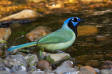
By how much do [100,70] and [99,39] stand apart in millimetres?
1522

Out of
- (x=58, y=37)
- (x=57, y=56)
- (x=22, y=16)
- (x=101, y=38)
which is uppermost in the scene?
(x=58, y=37)

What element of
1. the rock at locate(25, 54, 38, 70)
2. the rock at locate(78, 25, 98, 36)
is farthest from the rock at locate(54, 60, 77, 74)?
the rock at locate(78, 25, 98, 36)

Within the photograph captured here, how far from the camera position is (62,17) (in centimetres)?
784

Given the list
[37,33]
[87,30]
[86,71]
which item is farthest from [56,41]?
[87,30]

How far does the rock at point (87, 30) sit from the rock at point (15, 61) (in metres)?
2.04

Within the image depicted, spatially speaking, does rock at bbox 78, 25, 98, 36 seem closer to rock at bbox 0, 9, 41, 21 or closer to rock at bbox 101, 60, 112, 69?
rock at bbox 101, 60, 112, 69

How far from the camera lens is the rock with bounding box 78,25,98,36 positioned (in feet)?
21.4

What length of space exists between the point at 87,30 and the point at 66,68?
2046mm

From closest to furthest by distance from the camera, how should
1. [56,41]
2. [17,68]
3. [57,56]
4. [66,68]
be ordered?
[17,68]
[66,68]
[57,56]
[56,41]

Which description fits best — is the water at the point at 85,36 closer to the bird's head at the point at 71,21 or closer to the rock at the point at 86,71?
the bird's head at the point at 71,21

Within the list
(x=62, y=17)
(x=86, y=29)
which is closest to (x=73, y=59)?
(x=86, y=29)

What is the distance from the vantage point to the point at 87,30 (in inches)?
261

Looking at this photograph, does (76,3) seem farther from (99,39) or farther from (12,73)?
(12,73)

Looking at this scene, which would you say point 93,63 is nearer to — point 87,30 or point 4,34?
point 87,30
